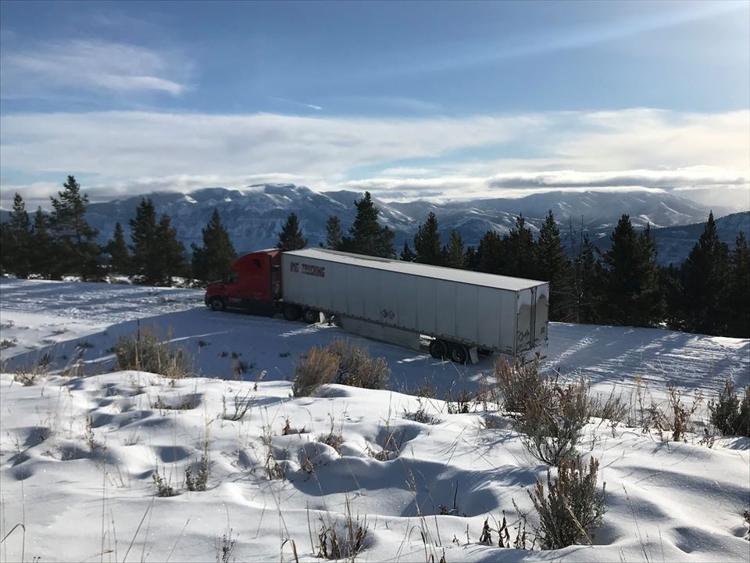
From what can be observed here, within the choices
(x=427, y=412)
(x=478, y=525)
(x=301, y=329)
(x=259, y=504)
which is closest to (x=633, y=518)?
(x=478, y=525)

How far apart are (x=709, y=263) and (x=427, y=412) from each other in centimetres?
3757

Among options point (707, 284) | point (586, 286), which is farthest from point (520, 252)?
point (707, 284)

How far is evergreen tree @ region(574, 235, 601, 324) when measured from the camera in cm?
3569

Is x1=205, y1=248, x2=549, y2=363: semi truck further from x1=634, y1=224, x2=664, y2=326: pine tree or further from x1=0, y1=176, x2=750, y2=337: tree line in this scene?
x1=0, y1=176, x2=750, y2=337: tree line

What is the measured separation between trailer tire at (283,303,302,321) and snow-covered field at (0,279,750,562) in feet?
55.9

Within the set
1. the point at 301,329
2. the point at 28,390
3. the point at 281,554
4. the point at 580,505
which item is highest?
the point at 580,505

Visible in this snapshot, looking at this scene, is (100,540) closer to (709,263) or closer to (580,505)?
(580,505)

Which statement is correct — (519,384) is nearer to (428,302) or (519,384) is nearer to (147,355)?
(147,355)

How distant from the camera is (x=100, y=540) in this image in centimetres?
323

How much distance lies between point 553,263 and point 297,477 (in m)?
36.8

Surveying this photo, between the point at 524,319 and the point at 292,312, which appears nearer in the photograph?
the point at 524,319

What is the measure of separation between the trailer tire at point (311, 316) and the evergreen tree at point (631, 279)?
20538mm

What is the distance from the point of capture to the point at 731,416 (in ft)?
20.1

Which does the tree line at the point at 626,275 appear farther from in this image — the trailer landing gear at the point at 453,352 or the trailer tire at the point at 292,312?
the trailer tire at the point at 292,312
